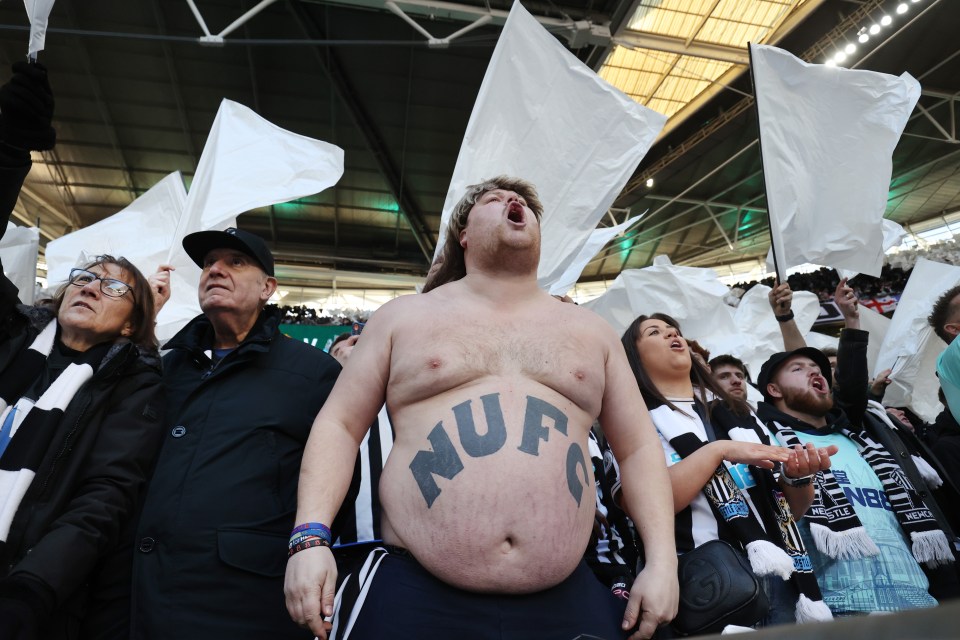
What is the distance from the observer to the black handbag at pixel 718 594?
1296 mm

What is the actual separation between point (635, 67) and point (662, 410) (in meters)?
9.90

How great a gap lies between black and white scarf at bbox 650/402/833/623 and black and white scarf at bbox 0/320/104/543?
5.95 feet

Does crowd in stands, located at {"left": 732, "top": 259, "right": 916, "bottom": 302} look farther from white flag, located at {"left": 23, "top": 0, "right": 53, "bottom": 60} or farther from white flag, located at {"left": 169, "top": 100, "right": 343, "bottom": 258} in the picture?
white flag, located at {"left": 23, "top": 0, "right": 53, "bottom": 60}

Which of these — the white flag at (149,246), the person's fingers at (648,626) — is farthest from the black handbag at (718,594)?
the white flag at (149,246)

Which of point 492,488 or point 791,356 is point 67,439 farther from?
point 791,356

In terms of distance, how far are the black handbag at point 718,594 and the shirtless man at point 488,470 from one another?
0.07m

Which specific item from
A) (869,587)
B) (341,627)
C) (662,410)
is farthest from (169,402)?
(869,587)

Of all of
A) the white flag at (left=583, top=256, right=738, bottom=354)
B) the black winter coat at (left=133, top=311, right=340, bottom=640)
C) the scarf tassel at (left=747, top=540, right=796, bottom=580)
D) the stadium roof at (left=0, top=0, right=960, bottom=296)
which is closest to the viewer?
the black winter coat at (left=133, top=311, right=340, bottom=640)

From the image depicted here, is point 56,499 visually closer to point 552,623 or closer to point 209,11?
point 552,623

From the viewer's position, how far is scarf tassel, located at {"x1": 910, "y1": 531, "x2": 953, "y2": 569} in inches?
Answer: 92.1

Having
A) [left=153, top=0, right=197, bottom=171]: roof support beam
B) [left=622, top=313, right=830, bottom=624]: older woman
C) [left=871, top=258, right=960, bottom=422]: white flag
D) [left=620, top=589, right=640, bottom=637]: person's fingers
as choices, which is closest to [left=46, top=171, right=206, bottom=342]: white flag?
[left=622, top=313, right=830, bottom=624]: older woman

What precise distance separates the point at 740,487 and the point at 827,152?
249cm

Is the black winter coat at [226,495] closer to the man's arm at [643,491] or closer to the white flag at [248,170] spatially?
the man's arm at [643,491]

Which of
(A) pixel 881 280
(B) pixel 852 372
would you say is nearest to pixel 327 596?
(B) pixel 852 372
